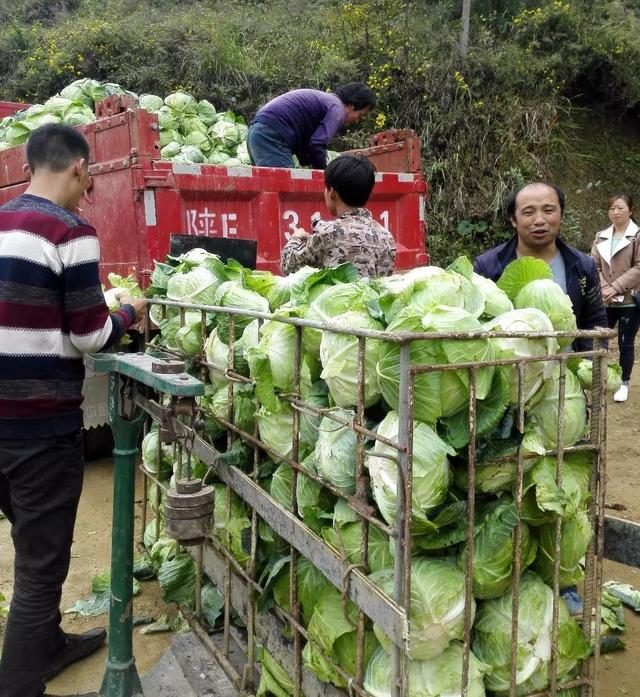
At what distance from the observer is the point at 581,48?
41.1ft

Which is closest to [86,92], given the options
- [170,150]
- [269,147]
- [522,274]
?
[170,150]

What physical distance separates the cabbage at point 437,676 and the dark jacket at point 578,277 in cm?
176

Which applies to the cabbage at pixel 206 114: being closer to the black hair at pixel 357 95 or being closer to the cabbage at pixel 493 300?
the black hair at pixel 357 95

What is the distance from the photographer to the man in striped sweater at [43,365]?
2.30 m

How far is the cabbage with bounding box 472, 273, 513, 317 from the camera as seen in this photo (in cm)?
206

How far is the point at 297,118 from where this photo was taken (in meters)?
5.42

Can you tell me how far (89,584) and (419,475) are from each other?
2.78m

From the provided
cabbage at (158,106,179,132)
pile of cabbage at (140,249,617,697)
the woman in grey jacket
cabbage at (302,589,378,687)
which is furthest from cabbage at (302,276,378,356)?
cabbage at (158,106,179,132)

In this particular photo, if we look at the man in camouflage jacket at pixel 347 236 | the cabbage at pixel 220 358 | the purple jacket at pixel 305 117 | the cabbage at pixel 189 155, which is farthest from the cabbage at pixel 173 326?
the cabbage at pixel 189 155

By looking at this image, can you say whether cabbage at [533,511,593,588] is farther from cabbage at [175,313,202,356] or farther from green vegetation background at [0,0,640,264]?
green vegetation background at [0,0,640,264]

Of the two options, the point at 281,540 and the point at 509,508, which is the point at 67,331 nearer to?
the point at 281,540

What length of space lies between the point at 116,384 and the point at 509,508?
136 cm

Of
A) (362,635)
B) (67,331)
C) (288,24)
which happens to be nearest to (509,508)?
(362,635)

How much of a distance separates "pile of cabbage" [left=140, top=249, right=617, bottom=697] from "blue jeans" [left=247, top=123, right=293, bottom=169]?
3.44 meters
